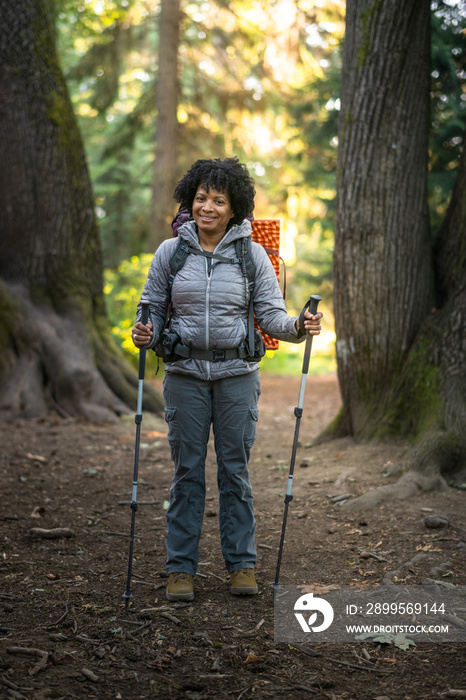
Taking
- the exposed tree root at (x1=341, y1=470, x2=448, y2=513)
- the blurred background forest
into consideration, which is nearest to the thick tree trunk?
the exposed tree root at (x1=341, y1=470, x2=448, y2=513)

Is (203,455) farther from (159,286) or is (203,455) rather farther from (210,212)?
(210,212)

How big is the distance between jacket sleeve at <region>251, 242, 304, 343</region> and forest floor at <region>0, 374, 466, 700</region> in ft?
4.65

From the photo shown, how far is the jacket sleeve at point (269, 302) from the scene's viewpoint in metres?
3.46

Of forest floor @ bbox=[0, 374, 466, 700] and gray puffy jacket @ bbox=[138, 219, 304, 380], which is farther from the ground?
gray puffy jacket @ bbox=[138, 219, 304, 380]

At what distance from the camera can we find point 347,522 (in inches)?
181

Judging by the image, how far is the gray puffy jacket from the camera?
3.37m

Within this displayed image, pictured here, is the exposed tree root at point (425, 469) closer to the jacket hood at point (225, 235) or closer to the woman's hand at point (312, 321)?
the woman's hand at point (312, 321)

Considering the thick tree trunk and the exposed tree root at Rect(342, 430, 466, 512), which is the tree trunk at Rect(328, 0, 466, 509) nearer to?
the thick tree trunk

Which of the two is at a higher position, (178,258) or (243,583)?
(178,258)

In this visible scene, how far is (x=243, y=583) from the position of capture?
3.45m

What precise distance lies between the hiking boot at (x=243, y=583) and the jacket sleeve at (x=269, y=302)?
1270mm

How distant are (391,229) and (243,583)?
11.5ft

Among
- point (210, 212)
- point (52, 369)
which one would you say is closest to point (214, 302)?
point (210, 212)

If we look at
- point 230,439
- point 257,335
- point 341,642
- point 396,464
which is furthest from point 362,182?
point 341,642
